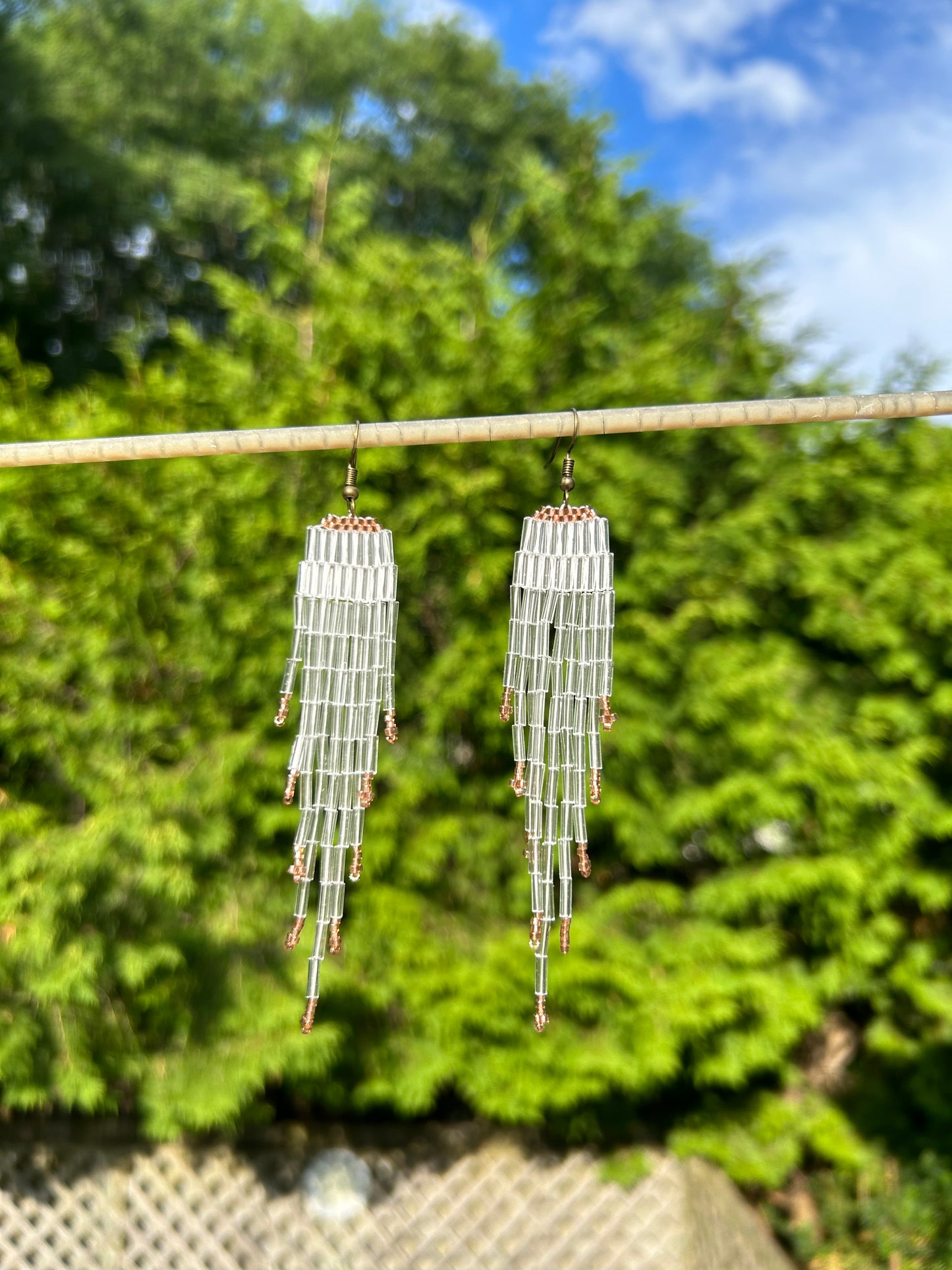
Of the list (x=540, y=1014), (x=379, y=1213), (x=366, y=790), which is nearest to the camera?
(x=540, y=1014)

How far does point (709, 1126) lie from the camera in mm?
4242

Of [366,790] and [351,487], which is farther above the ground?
[351,487]

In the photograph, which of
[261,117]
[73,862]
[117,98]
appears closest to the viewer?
A: [73,862]

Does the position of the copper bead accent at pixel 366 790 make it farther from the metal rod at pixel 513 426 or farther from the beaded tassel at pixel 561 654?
the metal rod at pixel 513 426

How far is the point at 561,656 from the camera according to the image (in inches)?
65.1

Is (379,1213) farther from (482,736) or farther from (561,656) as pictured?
(561,656)

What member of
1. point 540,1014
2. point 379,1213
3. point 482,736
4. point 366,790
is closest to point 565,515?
point 366,790

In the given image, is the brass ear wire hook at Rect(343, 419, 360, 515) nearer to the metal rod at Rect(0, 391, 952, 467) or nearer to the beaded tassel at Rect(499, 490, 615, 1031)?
the metal rod at Rect(0, 391, 952, 467)

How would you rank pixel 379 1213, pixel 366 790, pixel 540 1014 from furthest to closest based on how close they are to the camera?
1. pixel 379 1213
2. pixel 366 790
3. pixel 540 1014

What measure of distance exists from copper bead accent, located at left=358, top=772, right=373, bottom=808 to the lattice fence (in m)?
3.21

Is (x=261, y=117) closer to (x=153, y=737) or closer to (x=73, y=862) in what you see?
(x=153, y=737)

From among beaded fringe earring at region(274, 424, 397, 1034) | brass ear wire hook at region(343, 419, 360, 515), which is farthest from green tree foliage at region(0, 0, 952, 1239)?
brass ear wire hook at region(343, 419, 360, 515)

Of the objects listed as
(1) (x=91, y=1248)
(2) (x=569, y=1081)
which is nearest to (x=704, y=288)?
(2) (x=569, y=1081)

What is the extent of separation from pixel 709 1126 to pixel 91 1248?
8.57ft
